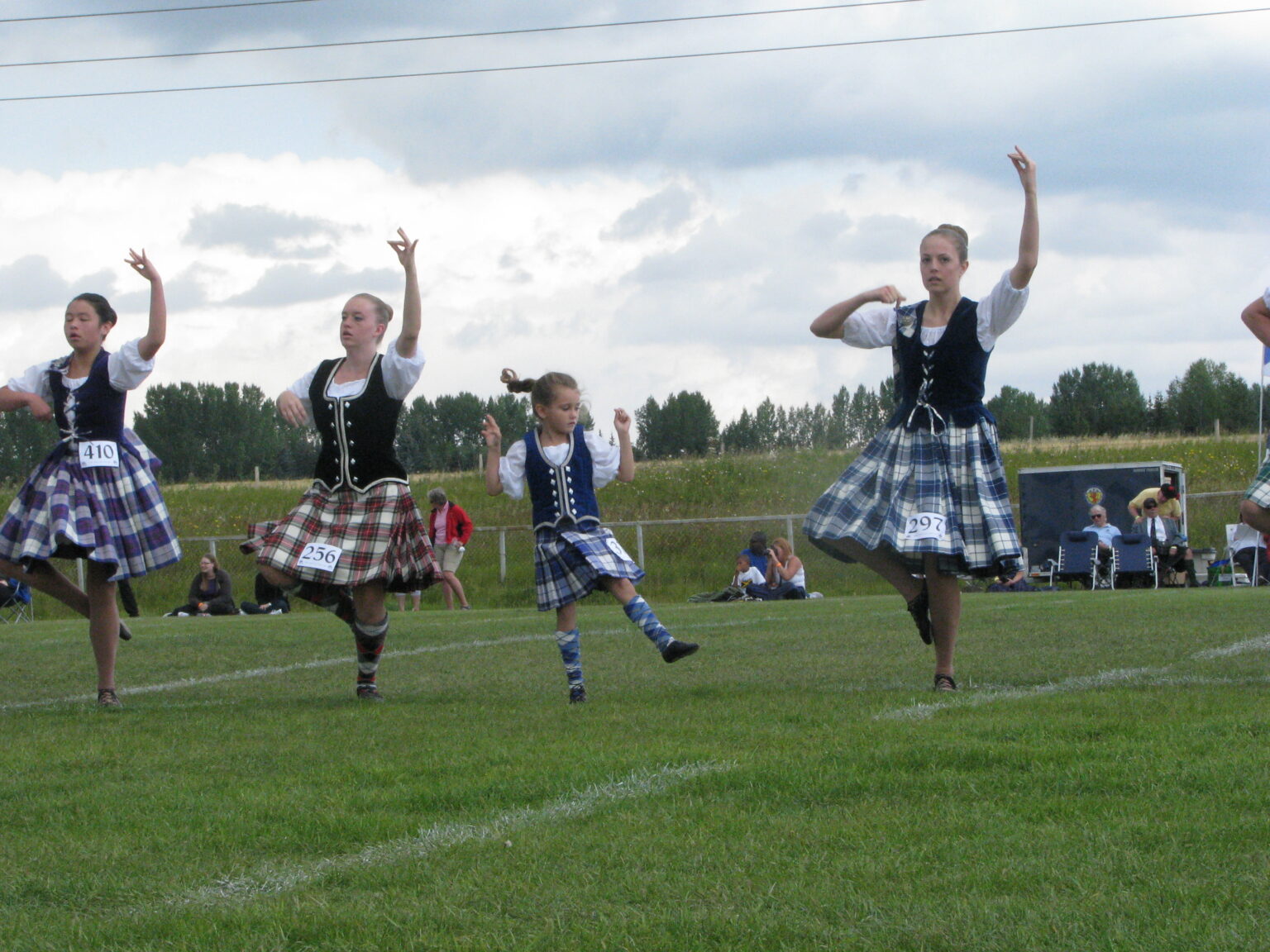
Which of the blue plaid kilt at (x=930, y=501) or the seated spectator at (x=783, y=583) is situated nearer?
the blue plaid kilt at (x=930, y=501)

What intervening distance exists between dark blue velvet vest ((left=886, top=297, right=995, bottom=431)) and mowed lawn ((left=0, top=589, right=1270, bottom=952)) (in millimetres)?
1112

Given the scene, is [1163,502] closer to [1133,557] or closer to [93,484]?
[1133,557]

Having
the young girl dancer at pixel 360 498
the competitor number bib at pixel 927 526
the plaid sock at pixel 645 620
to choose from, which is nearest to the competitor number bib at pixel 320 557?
the young girl dancer at pixel 360 498

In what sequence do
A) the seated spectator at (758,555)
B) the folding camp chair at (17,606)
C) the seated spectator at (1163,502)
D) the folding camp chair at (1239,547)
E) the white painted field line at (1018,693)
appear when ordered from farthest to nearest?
the seated spectator at (1163,502), the seated spectator at (758,555), the folding camp chair at (17,606), the folding camp chair at (1239,547), the white painted field line at (1018,693)

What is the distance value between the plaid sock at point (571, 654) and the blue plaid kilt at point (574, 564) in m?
0.13

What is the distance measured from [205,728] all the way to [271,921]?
2.94m

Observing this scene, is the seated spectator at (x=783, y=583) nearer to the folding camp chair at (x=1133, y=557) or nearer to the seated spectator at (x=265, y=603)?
the folding camp chair at (x=1133, y=557)

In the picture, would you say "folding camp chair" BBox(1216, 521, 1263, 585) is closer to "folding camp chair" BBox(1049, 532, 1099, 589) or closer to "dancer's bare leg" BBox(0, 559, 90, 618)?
"folding camp chair" BBox(1049, 532, 1099, 589)

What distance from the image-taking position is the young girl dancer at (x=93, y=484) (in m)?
6.34

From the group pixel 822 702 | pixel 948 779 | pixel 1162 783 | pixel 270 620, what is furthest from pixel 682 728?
pixel 270 620

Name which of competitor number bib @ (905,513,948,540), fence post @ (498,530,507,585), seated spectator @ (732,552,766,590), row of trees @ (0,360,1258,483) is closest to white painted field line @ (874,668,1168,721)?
competitor number bib @ (905,513,948,540)

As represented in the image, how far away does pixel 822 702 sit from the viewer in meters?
5.38

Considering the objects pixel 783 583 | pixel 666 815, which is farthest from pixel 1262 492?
pixel 783 583

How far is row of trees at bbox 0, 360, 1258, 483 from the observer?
6869 centimetres
